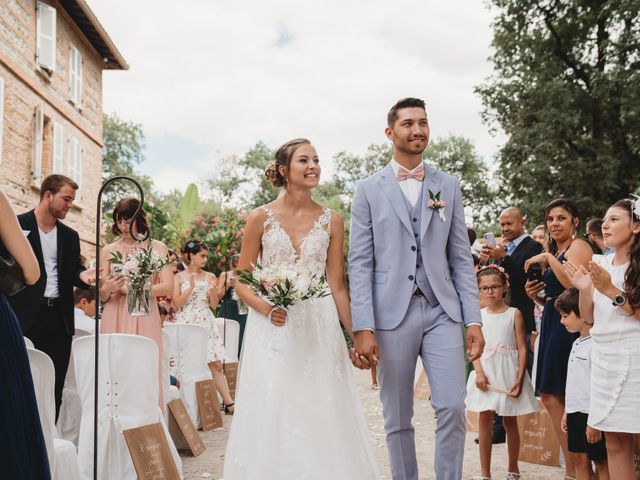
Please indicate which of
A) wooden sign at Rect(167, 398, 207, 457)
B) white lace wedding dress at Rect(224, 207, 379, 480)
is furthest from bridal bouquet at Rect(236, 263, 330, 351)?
wooden sign at Rect(167, 398, 207, 457)

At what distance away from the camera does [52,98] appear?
56.8 ft

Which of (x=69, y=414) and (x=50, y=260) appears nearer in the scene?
(x=50, y=260)

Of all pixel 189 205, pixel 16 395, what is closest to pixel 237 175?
pixel 189 205

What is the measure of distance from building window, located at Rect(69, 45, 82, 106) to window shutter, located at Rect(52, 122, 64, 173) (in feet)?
5.19

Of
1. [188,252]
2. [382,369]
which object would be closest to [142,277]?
[382,369]

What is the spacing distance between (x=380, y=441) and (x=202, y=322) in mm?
3003

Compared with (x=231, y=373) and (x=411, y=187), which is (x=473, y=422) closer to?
(x=231, y=373)

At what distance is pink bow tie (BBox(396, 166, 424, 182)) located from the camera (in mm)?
4383

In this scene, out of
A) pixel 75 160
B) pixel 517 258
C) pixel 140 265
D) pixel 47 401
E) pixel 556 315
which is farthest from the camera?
pixel 75 160

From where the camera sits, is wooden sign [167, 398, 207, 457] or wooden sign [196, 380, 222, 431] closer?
wooden sign [167, 398, 207, 457]

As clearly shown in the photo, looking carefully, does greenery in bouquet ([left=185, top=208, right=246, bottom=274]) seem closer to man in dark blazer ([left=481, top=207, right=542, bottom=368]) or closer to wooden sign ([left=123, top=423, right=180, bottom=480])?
man in dark blazer ([left=481, top=207, right=542, bottom=368])

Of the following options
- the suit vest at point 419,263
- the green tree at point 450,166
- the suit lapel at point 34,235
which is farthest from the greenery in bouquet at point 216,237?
the green tree at point 450,166

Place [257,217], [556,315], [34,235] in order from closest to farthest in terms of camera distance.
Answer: [257,217] → [556,315] → [34,235]

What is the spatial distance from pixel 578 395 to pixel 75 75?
17609mm
